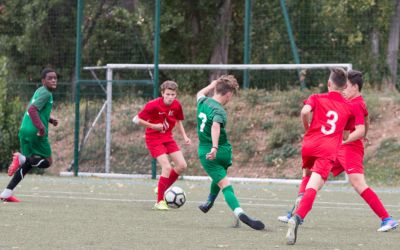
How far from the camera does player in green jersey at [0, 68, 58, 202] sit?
14.2m

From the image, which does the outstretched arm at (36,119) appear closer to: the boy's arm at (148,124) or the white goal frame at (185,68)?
the boy's arm at (148,124)

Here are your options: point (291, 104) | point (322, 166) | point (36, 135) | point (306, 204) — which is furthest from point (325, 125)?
point (291, 104)

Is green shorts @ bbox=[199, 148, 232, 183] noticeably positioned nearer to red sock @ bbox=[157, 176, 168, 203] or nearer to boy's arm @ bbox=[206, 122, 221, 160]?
boy's arm @ bbox=[206, 122, 221, 160]

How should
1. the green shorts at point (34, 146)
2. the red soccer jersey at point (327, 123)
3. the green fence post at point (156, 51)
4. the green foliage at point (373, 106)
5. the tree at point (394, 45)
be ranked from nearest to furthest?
the red soccer jersey at point (327, 123) < the green shorts at point (34, 146) < the green fence post at point (156, 51) < the green foliage at point (373, 106) < the tree at point (394, 45)

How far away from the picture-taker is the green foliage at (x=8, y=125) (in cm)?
2308

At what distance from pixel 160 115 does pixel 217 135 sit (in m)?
3.05

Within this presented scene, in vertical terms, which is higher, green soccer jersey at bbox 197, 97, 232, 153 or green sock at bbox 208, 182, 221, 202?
green soccer jersey at bbox 197, 97, 232, 153

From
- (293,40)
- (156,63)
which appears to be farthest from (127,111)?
(293,40)

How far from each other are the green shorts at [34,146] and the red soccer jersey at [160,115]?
4.76 feet

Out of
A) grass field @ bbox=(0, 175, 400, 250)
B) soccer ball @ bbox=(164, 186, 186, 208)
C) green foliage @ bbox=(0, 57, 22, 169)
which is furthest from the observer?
green foliage @ bbox=(0, 57, 22, 169)

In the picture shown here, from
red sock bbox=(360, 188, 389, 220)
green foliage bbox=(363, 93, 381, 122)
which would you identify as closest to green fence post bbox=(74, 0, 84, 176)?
green foliage bbox=(363, 93, 381, 122)

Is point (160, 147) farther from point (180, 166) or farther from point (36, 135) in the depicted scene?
point (36, 135)

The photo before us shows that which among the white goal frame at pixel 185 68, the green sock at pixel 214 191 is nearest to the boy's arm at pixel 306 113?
the green sock at pixel 214 191

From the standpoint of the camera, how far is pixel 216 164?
1138 cm
